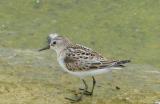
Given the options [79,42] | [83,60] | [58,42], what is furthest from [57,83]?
[79,42]

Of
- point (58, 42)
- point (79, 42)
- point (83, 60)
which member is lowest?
point (83, 60)

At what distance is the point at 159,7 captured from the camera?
57.9ft

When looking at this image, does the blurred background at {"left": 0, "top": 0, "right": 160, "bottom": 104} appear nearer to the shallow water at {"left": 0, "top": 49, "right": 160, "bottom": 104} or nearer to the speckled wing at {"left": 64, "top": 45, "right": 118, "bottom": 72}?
Answer: the shallow water at {"left": 0, "top": 49, "right": 160, "bottom": 104}

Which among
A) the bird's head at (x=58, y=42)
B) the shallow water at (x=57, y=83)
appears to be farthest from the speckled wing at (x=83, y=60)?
the shallow water at (x=57, y=83)

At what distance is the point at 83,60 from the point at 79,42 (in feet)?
19.7

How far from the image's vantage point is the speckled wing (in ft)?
34.1

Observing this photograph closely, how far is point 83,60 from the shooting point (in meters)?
10.5

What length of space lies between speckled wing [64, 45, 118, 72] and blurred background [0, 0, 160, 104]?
0.60 metres

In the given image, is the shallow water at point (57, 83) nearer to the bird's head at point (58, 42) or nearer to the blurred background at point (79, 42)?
the blurred background at point (79, 42)

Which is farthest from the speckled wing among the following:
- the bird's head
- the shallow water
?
the shallow water

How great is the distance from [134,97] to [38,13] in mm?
7929

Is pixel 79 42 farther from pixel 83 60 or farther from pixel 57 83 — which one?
pixel 83 60

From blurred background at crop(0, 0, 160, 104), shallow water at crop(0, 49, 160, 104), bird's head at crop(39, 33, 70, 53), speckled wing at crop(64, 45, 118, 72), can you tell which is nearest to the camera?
speckled wing at crop(64, 45, 118, 72)

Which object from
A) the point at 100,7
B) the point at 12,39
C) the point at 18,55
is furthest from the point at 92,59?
the point at 100,7
